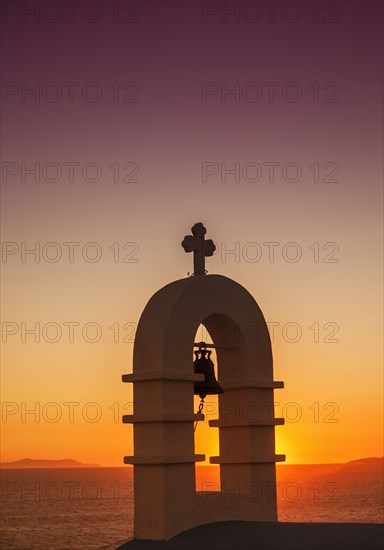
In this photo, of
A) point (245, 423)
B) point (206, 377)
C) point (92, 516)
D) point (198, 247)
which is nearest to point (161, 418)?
point (206, 377)

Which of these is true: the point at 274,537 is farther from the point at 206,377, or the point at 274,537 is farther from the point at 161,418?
the point at 206,377

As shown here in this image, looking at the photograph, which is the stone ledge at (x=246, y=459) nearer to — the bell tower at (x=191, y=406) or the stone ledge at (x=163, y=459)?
the bell tower at (x=191, y=406)

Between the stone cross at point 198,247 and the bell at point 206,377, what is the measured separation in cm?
137

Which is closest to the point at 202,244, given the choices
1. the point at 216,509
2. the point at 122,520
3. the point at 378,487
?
the point at 216,509

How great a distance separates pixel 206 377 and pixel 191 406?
0.74 metres

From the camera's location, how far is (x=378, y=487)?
16600 centimetres

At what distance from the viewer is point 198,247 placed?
14586 millimetres

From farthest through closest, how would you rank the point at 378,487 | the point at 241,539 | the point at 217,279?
the point at 378,487 → the point at 217,279 → the point at 241,539

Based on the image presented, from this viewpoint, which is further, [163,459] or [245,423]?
[245,423]

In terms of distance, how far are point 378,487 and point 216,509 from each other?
160m

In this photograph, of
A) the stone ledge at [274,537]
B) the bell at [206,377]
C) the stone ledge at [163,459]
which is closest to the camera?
the stone ledge at [274,537]

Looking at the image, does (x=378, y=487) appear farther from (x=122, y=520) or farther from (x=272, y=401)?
(x=272, y=401)

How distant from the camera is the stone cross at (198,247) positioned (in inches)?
574

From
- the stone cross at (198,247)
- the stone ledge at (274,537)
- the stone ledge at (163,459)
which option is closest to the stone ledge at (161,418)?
the stone ledge at (163,459)
